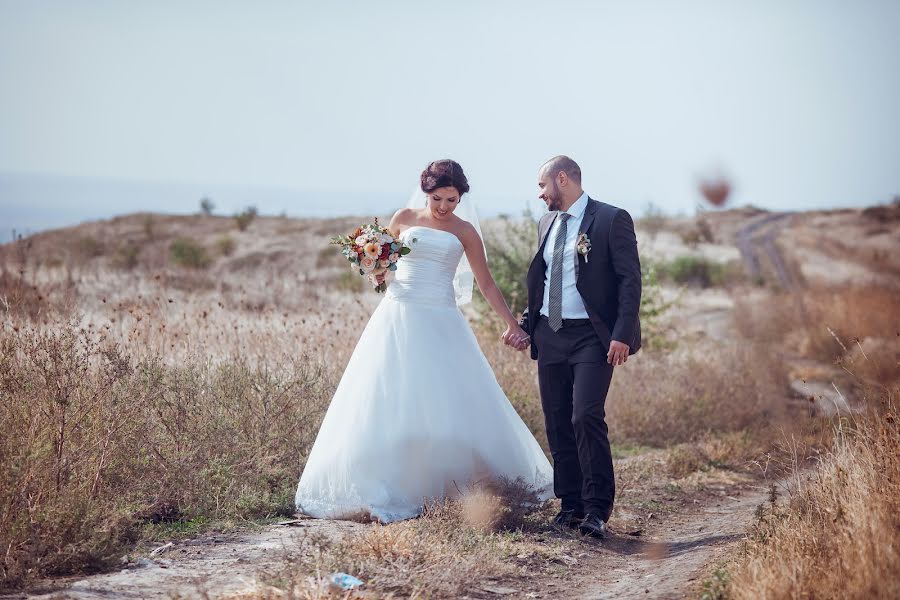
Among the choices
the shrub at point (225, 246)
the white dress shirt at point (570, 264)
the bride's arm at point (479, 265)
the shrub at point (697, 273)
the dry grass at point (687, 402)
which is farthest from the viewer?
the shrub at point (225, 246)

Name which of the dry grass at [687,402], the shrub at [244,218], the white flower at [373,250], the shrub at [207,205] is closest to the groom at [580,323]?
the white flower at [373,250]

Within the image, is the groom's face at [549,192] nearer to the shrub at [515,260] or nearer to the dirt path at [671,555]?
the dirt path at [671,555]

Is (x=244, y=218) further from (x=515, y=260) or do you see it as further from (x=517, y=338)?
(x=517, y=338)

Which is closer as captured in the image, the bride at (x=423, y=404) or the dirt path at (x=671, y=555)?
the dirt path at (x=671, y=555)

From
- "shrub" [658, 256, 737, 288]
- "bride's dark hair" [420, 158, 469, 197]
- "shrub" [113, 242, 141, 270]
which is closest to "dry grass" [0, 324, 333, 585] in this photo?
"bride's dark hair" [420, 158, 469, 197]

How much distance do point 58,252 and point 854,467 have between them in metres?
35.4

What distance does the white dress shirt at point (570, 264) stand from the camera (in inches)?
262

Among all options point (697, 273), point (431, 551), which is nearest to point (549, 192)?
point (431, 551)

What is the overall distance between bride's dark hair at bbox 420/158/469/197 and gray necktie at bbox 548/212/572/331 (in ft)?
2.79

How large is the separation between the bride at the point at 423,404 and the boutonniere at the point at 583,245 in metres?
0.81

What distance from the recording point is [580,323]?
6660mm

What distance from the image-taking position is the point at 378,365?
7000 millimetres

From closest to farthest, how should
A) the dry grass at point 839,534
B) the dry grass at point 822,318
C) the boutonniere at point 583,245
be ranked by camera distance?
the dry grass at point 839,534, the boutonniere at point 583,245, the dry grass at point 822,318

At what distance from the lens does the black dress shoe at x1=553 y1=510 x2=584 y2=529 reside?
681 cm
